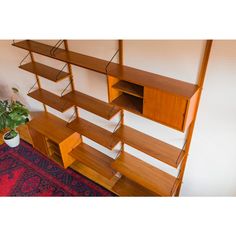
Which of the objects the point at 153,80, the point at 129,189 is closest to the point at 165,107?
the point at 153,80

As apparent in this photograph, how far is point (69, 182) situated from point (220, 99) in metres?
2.46

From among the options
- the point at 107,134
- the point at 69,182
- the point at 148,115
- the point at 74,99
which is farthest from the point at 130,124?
the point at 69,182

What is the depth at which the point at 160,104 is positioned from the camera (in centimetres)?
203

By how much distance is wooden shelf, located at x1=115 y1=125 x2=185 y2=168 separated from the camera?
242cm

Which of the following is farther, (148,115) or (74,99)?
(74,99)

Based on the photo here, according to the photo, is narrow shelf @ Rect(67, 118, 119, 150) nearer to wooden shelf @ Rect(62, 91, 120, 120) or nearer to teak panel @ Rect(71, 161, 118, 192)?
wooden shelf @ Rect(62, 91, 120, 120)

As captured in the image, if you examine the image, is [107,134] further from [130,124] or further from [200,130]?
[200,130]

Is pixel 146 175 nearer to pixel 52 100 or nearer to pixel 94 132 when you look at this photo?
pixel 94 132

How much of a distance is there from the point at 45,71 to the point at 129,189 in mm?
1960

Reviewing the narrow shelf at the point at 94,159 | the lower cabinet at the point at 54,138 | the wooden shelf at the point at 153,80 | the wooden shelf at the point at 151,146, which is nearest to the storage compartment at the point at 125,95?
the wooden shelf at the point at 153,80

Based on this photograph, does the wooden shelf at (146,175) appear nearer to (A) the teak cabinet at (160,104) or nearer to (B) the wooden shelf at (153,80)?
(A) the teak cabinet at (160,104)

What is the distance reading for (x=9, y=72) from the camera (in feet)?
13.1

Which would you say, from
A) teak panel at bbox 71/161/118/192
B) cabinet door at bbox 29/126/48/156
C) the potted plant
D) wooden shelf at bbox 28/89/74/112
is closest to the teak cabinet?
wooden shelf at bbox 28/89/74/112

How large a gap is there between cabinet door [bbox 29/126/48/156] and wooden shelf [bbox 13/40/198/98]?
4.58ft
